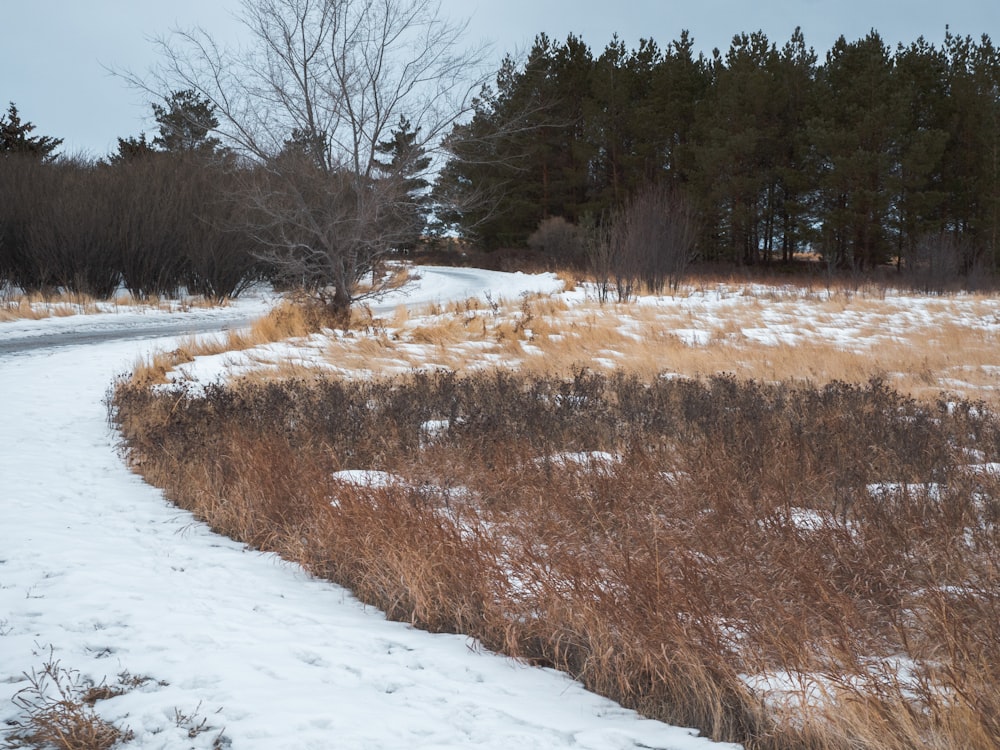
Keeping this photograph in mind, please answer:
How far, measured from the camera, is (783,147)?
3350cm

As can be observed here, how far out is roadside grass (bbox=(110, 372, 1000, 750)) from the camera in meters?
2.72

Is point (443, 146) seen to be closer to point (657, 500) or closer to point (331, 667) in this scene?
point (657, 500)

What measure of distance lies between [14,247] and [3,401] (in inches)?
566

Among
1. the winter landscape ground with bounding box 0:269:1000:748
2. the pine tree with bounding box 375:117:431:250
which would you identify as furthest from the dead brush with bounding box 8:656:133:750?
the pine tree with bounding box 375:117:431:250

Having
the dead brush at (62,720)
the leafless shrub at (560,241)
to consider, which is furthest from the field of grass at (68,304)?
the leafless shrub at (560,241)

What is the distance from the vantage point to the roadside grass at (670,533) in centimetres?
272

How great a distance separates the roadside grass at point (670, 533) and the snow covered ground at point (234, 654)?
0.20 m

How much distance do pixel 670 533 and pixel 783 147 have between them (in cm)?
3348

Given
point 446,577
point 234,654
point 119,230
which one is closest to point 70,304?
point 119,230

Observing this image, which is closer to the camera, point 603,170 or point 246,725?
point 246,725

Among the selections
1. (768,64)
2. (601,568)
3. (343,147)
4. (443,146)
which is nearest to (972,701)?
(601,568)

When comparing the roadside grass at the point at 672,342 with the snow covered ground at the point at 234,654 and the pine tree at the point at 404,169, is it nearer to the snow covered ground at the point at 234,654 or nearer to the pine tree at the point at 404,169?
the pine tree at the point at 404,169

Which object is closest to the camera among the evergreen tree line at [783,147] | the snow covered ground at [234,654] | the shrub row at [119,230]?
the snow covered ground at [234,654]

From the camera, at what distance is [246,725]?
2537mm
